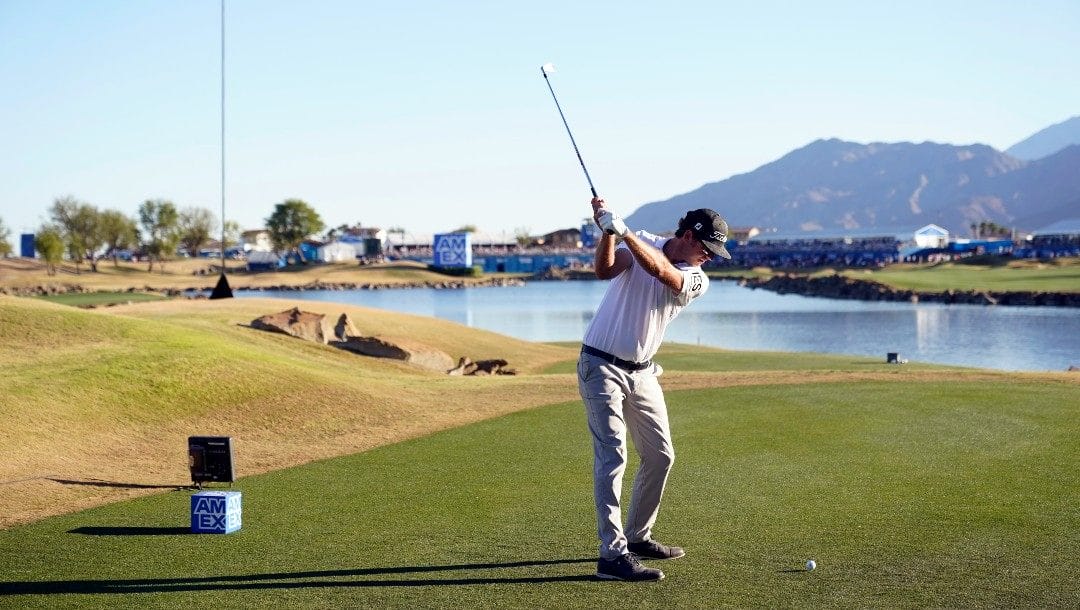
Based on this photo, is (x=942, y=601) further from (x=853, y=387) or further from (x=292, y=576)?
(x=853, y=387)

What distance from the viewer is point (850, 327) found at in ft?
251

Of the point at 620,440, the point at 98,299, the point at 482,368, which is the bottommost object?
the point at 482,368

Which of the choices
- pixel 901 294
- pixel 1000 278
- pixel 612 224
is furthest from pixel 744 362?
pixel 1000 278

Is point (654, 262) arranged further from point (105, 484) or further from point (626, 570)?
point (105, 484)

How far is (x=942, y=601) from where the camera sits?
7.64 meters

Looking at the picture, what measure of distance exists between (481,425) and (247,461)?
12.7 ft

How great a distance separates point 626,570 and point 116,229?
570 ft

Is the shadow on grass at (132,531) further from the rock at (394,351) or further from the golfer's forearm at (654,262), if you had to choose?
the rock at (394,351)

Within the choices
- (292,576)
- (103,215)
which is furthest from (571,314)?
(103,215)

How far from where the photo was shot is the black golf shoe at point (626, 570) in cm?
827

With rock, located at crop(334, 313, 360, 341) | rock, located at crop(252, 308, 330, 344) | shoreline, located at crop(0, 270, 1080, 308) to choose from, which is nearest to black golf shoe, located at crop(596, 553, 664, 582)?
rock, located at crop(252, 308, 330, 344)

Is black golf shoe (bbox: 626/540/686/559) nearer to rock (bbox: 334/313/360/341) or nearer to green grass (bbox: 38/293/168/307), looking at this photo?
rock (bbox: 334/313/360/341)

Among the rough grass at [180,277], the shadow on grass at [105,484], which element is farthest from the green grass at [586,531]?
the rough grass at [180,277]

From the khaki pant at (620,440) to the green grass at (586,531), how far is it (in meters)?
0.43
